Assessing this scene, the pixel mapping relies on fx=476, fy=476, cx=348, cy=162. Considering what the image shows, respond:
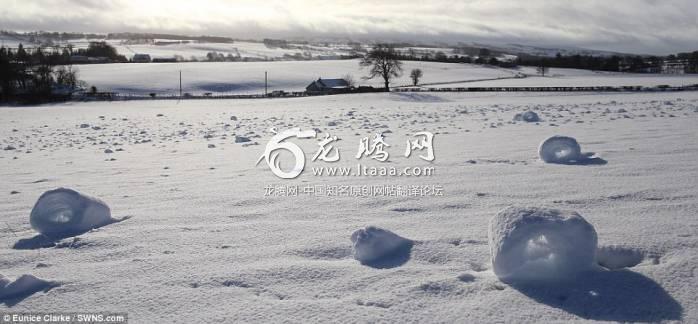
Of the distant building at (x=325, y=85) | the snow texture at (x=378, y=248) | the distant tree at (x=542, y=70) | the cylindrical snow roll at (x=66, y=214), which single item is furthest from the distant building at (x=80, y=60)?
the snow texture at (x=378, y=248)

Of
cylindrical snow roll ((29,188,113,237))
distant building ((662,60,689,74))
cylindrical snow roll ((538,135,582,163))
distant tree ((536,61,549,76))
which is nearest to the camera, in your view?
cylindrical snow roll ((29,188,113,237))

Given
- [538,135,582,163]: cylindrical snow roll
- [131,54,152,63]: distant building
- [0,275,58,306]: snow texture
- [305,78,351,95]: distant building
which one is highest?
[131,54,152,63]: distant building

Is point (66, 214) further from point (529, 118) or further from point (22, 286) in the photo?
point (529, 118)

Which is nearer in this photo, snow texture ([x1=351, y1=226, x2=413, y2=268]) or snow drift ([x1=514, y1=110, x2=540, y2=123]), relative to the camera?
snow texture ([x1=351, y1=226, x2=413, y2=268])

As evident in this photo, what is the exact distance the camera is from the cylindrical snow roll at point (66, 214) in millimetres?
3730

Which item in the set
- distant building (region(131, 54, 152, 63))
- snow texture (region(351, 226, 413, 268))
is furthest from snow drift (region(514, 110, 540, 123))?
distant building (region(131, 54, 152, 63))

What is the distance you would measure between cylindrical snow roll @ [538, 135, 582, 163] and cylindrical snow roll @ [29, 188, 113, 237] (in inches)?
197

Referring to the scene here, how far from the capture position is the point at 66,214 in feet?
12.6

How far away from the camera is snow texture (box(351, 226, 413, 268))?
3.05 m

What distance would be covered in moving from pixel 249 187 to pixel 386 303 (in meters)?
3.05

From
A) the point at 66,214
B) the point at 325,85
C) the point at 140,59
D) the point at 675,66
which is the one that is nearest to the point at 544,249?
the point at 66,214

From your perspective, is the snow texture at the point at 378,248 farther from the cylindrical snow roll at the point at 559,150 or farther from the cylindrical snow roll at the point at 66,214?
the cylindrical snow roll at the point at 559,150

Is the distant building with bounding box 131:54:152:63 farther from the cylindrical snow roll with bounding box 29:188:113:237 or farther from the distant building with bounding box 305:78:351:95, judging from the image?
the cylindrical snow roll with bounding box 29:188:113:237

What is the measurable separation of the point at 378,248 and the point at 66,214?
8.46ft
